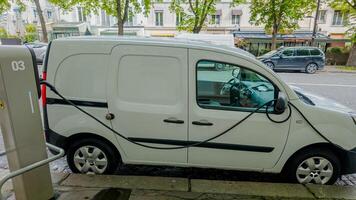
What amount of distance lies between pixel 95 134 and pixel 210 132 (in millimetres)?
1413

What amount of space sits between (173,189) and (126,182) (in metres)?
0.57

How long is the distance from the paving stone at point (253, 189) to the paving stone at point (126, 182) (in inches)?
8.2

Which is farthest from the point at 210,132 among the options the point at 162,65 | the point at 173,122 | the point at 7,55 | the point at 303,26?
the point at 303,26

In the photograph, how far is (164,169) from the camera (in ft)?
11.5

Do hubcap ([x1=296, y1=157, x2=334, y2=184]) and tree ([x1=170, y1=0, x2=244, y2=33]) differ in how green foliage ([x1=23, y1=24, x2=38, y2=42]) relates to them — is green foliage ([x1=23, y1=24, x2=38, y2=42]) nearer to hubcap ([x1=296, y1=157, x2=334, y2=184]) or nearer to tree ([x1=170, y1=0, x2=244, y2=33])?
tree ([x1=170, y1=0, x2=244, y2=33])

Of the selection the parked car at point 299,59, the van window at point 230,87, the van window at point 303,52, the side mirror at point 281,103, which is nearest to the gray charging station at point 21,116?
the van window at point 230,87

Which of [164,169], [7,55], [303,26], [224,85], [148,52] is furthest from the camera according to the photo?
[303,26]

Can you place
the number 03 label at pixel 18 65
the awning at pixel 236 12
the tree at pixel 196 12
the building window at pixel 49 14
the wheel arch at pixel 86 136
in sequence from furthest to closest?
the building window at pixel 49 14, the awning at pixel 236 12, the tree at pixel 196 12, the wheel arch at pixel 86 136, the number 03 label at pixel 18 65

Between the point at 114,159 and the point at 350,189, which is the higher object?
the point at 114,159

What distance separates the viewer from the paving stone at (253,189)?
2.71 meters

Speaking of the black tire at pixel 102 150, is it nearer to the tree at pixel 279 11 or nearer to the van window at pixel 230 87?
the van window at pixel 230 87

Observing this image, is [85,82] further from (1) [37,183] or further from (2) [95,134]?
(1) [37,183]

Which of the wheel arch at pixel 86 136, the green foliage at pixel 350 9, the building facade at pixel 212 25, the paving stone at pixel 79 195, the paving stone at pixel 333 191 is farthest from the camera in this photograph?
the building facade at pixel 212 25

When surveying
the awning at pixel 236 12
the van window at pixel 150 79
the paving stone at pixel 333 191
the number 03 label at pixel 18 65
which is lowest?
the paving stone at pixel 333 191
